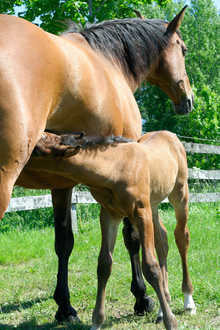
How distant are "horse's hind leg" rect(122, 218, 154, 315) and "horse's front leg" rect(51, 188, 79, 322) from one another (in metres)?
0.60

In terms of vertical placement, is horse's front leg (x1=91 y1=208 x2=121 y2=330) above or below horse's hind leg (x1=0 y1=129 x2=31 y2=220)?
below

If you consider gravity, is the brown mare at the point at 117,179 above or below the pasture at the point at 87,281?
above

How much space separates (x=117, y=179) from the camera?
2605 millimetres

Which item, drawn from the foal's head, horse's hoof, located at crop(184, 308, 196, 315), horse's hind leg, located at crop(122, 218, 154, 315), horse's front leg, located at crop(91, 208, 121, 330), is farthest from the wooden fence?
the foal's head

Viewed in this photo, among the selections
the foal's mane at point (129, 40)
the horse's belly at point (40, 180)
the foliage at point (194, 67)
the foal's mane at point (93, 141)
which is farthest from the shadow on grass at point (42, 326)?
the foliage at point (194, 67)

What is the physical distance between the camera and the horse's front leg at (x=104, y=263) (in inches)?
110

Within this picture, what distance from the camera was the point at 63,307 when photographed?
3385mm

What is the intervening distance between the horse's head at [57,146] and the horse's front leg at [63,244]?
1357 millimetres

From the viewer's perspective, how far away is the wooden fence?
6.52m

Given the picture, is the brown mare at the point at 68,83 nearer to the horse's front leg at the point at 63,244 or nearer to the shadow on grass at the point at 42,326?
the horse's front leg at the point at 63,244

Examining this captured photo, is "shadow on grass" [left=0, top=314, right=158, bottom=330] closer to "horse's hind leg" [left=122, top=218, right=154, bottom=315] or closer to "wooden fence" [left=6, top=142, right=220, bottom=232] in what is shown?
"horse's hind leg" [left=122, top=218, right=154, bottom=315]

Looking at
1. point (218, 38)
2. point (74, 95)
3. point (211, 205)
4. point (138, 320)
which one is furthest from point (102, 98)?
point (218, 38)

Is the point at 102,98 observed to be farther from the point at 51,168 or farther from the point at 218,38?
the point at 218,38

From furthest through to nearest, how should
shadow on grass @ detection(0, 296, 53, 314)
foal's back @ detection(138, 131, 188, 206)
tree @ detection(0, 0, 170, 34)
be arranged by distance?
tree @ detection(0, 0, 170, 34) < shadow on grass @ detection(0, 296, 53, 314) < foal's back @ detection(138, 131, 188, 206)
